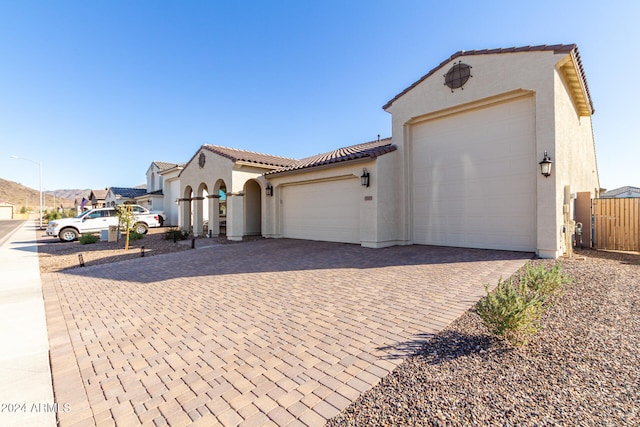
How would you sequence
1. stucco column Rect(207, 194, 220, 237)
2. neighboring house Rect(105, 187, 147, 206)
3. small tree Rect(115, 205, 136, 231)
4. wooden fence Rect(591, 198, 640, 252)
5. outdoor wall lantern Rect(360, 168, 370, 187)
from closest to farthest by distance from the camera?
wooden fence Rect(591, 198, 640, 252)
outdoor wall lantern Rect(360, 168, 370, 187)
small tree Rect(115, 205, 136, 231)
stucco column Rect(207, 194, 220, 237)
neighboring house Rect(105, 187, 147, 206)

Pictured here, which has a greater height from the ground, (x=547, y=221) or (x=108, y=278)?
(x=547, y=221)

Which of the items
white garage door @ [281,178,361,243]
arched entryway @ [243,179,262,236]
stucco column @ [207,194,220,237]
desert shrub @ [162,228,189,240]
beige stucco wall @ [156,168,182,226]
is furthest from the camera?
beige stucco wall @ [156,168,182,226]

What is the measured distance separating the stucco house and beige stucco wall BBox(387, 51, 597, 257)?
29 millimetres

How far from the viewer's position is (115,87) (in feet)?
48.1

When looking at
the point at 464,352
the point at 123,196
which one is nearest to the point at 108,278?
the point at 464,352

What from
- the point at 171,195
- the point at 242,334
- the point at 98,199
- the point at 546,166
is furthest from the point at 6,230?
the point at 546,166

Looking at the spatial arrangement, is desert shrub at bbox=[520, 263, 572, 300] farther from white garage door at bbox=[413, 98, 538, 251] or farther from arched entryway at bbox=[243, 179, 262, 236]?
arched entryway at bbox=[243, 179, 262, 236]

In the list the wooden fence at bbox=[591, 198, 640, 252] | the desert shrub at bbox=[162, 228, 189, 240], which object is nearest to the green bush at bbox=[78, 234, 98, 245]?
the desert shrub at bbox=[162, 228, 189, 240]

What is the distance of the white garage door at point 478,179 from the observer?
853 centimetres

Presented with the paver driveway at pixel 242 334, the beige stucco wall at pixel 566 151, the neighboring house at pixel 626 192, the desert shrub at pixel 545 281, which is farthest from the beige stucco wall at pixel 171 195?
the neighboring house at pixel 626 192

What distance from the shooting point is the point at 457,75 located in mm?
9469

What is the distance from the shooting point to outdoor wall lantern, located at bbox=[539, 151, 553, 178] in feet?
25.3

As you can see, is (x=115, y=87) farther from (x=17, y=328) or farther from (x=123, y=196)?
(x=123, y=196)

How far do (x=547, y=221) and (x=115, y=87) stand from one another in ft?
62.4
